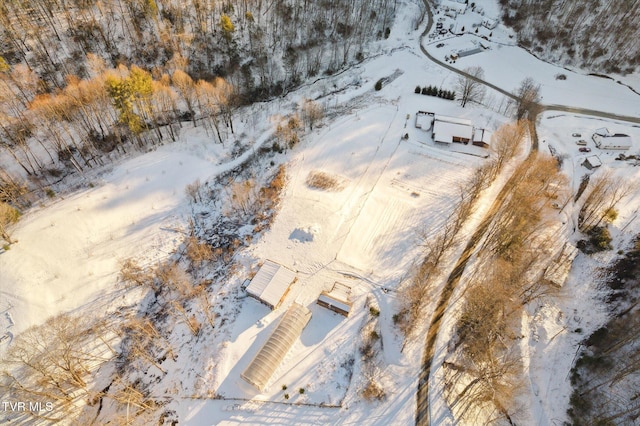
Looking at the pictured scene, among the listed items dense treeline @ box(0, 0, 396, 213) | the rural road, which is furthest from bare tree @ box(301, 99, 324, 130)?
the rural road

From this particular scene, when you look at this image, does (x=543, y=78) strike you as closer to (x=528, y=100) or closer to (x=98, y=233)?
(x=528, y=100)

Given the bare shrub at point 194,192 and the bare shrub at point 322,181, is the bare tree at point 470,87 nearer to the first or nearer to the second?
the bare shrub at point 322,181

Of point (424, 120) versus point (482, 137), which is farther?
point (424, 120)

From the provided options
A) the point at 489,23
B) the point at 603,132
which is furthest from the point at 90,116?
the point at 489,23

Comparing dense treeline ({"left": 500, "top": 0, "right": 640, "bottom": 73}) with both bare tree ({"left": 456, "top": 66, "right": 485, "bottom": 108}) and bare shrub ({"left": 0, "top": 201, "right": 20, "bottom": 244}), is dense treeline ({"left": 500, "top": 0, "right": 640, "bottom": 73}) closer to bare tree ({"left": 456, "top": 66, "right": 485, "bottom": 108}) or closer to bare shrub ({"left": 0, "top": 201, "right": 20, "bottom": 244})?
bare tree ({"left": 456, "top": 66, "right": 485, "bottom": 108})

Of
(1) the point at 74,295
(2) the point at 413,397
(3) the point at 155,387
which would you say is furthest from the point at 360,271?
(1) the point at 74,295

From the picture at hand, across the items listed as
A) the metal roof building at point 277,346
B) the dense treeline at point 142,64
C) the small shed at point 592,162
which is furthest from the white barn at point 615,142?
the metal roof building at point 277,346
